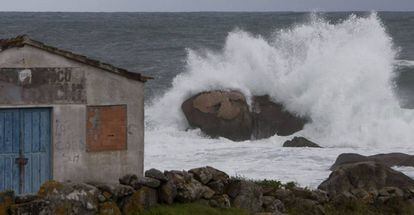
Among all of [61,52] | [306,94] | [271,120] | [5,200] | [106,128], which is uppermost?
[306,94]

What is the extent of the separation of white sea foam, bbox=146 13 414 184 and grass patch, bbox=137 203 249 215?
27.8 feet

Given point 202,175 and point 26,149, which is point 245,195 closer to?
point 202,175

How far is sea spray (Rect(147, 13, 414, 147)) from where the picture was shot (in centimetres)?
3009

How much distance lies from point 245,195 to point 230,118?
43.1ft

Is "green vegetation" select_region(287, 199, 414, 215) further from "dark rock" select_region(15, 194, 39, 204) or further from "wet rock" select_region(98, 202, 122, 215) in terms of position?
"dark rock" select_region(15, 194, 39, 204)

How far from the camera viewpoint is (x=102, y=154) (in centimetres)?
1455

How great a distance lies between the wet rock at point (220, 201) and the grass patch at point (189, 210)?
0.11m

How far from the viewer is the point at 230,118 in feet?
91.5

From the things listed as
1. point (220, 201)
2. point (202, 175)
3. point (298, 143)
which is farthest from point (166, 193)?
point (298, 143)

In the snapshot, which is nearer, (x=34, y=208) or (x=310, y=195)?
(x=34, y=208)

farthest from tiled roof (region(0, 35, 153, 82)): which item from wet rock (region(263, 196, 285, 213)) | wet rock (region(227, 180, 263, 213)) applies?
wet rock (region(263, 196, 285, 213))

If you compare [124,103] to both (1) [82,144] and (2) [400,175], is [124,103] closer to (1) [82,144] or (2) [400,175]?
(1) [82,144]

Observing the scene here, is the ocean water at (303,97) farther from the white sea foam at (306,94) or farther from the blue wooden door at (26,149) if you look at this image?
the blue wooden door at (26,149)

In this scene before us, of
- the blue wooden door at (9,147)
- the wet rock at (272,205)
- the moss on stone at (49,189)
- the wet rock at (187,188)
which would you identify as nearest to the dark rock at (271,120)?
the wet rock at (272,205)
